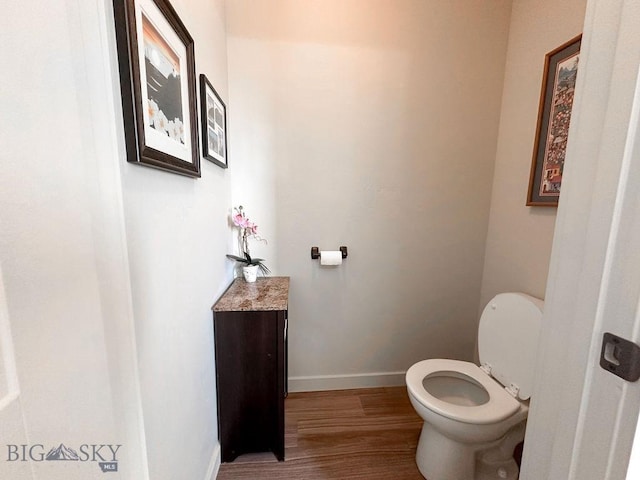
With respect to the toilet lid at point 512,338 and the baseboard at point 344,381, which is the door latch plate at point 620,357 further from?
the baseboard at point 344,381

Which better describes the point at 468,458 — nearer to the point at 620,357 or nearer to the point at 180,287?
the point at 620,357

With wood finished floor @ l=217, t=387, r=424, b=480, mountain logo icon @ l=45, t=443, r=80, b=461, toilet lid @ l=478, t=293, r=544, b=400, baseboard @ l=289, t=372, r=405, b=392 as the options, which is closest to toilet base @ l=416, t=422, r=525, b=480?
wood finished floor @ l=217, t=387, r=424, b=480

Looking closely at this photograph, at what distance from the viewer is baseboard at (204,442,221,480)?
113 centimetres

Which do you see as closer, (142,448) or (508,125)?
(142,448)

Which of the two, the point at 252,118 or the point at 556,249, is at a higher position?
the point at 252,118

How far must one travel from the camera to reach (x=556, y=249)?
0.56 m

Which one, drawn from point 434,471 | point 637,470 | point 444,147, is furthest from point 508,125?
point 434,471

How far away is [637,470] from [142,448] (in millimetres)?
953

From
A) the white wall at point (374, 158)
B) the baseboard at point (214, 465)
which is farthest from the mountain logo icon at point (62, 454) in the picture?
the white wall at point (374, 158)

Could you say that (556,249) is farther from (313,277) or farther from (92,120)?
(313,277)

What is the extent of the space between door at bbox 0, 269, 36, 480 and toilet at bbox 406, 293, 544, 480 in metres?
1.22

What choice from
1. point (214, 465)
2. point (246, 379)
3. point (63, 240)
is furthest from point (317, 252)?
point (63, 240)

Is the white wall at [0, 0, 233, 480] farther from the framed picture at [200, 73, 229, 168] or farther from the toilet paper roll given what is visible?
the toilet paper roll

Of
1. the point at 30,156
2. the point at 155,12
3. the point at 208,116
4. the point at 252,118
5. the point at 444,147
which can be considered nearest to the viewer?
the point at 30,156
